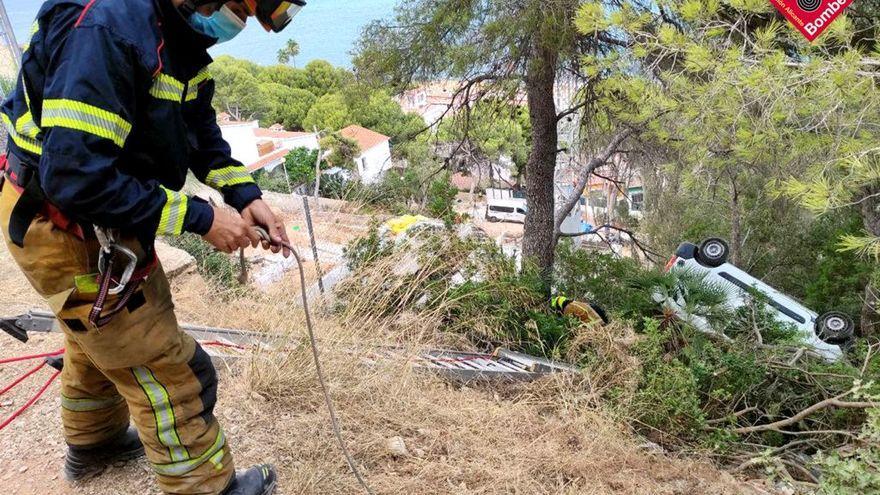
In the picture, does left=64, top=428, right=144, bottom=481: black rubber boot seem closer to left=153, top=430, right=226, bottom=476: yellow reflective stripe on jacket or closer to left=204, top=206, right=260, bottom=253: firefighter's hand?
left=153, top=430, right=226, bottom=476: yellow reflective stripe on jacket

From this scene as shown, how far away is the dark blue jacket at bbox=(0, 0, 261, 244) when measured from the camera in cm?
135

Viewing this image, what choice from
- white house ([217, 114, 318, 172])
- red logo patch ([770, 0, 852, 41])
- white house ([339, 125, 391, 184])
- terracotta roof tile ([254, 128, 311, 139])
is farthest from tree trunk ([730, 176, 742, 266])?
terracotta roof tile ([254, 128, 311, 139])

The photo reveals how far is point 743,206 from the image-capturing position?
15.1m

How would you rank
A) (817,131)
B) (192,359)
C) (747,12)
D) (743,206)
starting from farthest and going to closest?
1. (743,206)
2. (817,131)
3. (747,12)
4. (192,359)

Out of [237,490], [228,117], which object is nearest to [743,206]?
[237,490]

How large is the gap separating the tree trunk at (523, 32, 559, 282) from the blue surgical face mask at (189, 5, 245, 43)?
5.68 metres

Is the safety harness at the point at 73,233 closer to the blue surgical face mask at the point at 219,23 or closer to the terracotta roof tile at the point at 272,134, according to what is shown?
the blue surgical face mask at the point at 219,23

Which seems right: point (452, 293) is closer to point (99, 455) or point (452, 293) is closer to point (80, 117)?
point (99, 455)

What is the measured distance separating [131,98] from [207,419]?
108 centimetres

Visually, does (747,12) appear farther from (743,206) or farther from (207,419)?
(743,206)

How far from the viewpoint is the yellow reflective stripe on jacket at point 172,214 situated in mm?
1559

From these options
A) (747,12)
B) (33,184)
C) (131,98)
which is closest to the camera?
(131,98)

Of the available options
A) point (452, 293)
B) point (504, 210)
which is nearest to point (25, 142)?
point (452, 293)

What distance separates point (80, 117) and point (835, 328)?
8.08 meters
